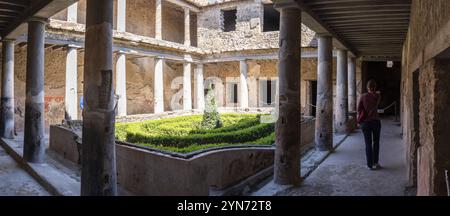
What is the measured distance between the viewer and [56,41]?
1309cm

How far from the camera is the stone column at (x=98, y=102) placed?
4121mm

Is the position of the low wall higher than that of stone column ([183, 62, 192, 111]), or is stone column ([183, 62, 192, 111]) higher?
stone column ([183, 62, 192, 111])

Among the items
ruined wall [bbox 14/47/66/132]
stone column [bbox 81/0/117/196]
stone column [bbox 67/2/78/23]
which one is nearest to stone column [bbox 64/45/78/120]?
stone column [bbox 67/2/78/23]

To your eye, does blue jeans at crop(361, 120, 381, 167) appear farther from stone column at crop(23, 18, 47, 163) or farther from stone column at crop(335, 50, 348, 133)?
stone column at crop(23, 18, 47, 163)

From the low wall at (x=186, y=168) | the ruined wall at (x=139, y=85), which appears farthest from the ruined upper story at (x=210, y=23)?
the low wall at (x=186, y=168)

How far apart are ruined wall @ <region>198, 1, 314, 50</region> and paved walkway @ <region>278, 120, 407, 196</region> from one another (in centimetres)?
1090

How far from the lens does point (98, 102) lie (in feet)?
13.6

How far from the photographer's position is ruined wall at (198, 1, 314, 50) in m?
19.2

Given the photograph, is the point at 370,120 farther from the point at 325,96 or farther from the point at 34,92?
the point at 34,92

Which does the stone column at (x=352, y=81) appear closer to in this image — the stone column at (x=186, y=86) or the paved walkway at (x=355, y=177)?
Answer: the paved walkway at (x=355, y=177)

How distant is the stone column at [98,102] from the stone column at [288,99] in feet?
8.52

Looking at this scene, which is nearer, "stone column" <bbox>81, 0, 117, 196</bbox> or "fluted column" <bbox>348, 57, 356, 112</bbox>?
"stone column" <bbox>81, 0, 117, 196</bbox>

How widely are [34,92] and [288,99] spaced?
5326mm
